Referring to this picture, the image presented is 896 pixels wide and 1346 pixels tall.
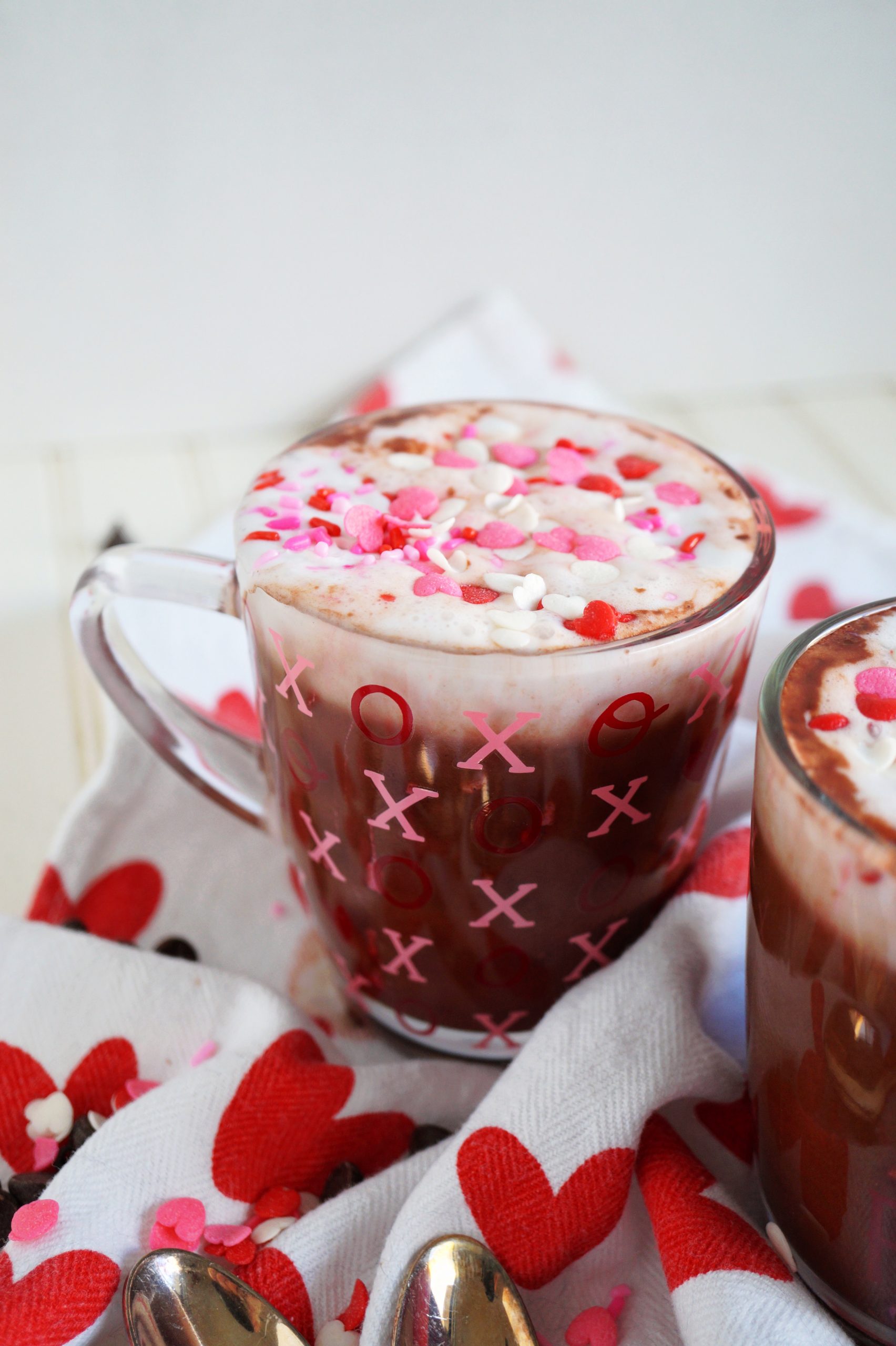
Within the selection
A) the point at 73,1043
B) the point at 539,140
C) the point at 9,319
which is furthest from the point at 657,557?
the point at 9,319

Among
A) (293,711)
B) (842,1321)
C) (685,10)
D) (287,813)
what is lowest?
(842,1321)

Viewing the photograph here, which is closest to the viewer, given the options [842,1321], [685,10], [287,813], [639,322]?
[842,1321]

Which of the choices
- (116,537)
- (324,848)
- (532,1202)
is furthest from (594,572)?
(116,537)

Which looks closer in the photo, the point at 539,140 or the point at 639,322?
the point at 539,140

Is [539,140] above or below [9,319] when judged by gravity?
above

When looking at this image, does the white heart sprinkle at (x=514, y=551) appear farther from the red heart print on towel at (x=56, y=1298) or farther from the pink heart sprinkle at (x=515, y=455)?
the red heart print on towel at (x=56, y=1298)

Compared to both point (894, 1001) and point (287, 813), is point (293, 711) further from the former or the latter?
point (894, 1001)

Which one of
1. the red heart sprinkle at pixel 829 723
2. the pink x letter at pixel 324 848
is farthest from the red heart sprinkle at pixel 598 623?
the pink x letter at pixel 324 848

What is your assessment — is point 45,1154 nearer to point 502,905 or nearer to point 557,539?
point 502,905
